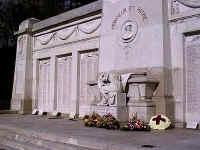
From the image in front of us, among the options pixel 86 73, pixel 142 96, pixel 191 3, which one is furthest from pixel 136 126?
pixel 86 73

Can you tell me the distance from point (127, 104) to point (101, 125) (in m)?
0.95

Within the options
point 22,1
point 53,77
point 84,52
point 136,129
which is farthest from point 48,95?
point 22,1

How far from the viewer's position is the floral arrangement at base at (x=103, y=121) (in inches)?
270

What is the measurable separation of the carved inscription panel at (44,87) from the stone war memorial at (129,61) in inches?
6.9

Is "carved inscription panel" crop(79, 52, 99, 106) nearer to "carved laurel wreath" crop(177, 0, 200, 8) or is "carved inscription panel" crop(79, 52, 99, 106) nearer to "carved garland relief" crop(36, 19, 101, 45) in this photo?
"carved garland relief" crop(36, 19, 101, 45)

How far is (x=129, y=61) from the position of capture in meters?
8.36

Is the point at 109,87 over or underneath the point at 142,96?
over

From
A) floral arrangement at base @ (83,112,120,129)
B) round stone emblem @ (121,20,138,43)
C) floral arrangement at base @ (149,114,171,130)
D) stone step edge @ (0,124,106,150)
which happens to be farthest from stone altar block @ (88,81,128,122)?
stone step edge @ (0,124,106,150)

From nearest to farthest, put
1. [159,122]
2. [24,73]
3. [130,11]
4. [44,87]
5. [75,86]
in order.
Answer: [159,122] → [130,11] → [75,86] → [44,87] → [24,73]

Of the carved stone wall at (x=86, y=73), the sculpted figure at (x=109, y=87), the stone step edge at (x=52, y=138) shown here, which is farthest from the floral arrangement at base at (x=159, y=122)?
the carved stone wall at (x=86, y=73)

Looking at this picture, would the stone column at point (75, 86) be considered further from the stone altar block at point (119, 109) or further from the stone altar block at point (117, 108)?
the stone altar block at point (119, 109)

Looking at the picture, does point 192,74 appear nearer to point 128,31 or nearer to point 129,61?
point 129,61

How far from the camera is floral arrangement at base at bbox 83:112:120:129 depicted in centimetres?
686

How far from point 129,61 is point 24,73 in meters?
6.37
